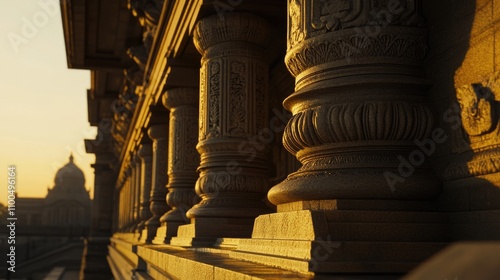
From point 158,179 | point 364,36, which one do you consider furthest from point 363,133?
point 158,179

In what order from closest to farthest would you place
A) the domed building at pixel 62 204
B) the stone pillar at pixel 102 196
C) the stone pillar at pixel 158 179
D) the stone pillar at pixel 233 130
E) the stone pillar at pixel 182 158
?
the stone pillar at pixel 233 130, the stone pillar at pixel 182 158, the stone pillar at pixel 158 179, the stone pillar at pixel 102 196, the domed building at pixel 62 204

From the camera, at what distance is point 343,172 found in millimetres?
3074

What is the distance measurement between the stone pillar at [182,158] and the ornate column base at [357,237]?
6093 millimetres

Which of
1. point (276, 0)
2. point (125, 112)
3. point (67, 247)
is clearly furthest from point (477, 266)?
point (67, 247)

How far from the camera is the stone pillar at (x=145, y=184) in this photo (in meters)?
14.7

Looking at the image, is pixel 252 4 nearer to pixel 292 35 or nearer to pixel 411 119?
pixel 292 35

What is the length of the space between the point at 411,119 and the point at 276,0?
12.6 ft

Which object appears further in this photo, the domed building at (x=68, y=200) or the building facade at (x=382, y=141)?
the domed building at (x=68, y=200)

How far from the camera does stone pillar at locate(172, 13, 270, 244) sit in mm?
6574

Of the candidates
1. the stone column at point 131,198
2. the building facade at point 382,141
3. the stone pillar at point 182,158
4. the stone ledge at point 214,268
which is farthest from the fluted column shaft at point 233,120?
the stone column at point 131,198

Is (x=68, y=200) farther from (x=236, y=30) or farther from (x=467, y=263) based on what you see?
(x=467, y=263)

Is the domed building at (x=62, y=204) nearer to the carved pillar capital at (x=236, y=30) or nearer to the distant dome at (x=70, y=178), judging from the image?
the distant dome at (x=70, y=178)

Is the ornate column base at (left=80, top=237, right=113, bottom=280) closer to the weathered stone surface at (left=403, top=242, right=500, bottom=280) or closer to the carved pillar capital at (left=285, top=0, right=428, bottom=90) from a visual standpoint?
the carved pillar capital at (left=285, top=0, right=428, bottom=90)

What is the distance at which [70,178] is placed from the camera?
92.1m
